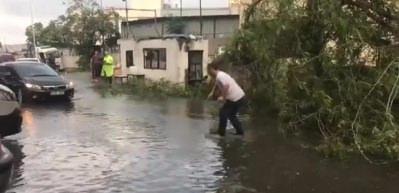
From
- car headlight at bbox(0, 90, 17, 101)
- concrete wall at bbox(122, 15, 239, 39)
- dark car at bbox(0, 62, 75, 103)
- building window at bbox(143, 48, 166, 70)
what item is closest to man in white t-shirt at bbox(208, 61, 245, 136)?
car headlight at bbox(0, 90, 17, 101)

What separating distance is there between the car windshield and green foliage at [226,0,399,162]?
9.55 meters

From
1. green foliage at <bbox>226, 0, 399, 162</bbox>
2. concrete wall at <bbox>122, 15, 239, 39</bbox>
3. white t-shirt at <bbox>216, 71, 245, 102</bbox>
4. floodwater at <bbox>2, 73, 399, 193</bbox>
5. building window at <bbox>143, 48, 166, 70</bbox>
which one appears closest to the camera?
floodwater at <bbox>2, 73, 399, 193</bbox>

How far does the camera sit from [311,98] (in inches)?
430

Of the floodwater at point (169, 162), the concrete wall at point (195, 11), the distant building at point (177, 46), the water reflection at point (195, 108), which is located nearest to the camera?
the floodwater at point (169, 162)

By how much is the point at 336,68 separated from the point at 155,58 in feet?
52.8

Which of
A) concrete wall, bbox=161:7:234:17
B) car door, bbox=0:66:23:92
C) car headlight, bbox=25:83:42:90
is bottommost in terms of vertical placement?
car headlight, bbox=25:83:42:90

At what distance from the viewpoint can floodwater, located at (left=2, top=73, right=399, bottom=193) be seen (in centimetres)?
787

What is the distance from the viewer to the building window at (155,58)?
1009 inches

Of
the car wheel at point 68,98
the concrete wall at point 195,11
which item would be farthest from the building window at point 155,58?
the concrete wall at point 195,11

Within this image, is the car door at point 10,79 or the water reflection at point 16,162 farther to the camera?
the car door at point 10,79

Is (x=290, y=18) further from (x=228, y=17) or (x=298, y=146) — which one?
(x=228, y=17)

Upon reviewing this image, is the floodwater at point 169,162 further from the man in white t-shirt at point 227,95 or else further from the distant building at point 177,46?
the distant building at point 177,46

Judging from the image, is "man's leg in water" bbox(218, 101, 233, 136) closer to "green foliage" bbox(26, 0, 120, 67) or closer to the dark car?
the dark car

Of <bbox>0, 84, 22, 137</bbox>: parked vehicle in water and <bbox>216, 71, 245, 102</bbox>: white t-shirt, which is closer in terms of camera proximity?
<bbox>0, 84, 22, 137</bbox>: parked vehicle in water
